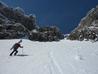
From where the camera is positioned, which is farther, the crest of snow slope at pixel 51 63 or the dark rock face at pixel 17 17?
the dark rock face at pixel 17 17

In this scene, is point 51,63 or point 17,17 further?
point 17,17

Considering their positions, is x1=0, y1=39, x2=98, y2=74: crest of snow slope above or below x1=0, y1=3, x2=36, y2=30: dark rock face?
below

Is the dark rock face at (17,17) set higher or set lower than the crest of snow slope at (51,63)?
higher

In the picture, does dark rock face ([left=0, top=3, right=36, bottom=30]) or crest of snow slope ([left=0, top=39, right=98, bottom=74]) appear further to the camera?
dark rock face ([left=0, top=3, right=36, bottom=30])

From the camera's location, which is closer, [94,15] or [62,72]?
[62,72]

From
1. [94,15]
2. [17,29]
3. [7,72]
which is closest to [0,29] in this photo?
[17,29]

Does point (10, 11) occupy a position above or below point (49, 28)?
above

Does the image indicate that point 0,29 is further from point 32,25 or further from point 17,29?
point 32,25

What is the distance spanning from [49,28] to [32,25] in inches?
802

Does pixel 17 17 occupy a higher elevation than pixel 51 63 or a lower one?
higher

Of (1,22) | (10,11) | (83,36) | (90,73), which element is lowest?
(90,73)

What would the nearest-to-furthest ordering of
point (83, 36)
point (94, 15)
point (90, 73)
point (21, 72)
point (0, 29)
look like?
point (90, 73), point (21, 72), point (0, 29), point (83, 36), point (94, 15)

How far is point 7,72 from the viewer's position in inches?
609

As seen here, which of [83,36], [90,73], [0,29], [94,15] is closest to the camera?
[90,73]
